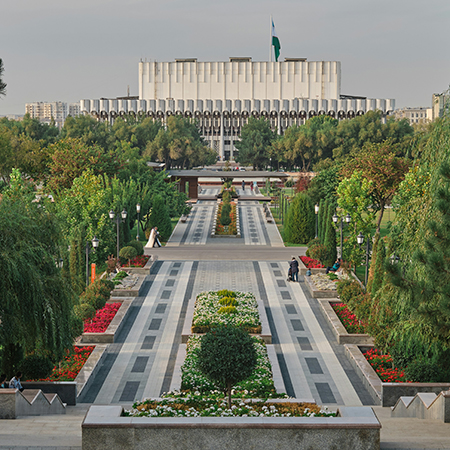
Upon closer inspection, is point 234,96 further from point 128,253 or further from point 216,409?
point 216,409

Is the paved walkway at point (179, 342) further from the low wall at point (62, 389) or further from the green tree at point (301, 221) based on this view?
the green tree at point (301, 221)

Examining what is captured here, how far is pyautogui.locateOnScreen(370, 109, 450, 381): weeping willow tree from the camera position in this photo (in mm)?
11242

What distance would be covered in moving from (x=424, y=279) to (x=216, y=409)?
4827 millimetres

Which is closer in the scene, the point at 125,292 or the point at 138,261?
the point at 125,292

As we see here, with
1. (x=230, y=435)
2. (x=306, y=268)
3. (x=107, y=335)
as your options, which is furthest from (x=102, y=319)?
(x=230, y=435)

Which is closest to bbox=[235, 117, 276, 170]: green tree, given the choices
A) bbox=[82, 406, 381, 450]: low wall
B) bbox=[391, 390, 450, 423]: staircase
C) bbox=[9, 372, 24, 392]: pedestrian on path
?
bbox=[391, 390, 450, 423]: staircase

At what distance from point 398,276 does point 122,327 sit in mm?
13076

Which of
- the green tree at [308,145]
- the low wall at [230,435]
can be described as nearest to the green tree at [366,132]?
the green tree at [308,145]

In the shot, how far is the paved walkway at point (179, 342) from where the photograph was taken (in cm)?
1144

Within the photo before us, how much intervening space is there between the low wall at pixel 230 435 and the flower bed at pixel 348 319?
34.3ft

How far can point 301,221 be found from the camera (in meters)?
39.3

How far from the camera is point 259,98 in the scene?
430ft

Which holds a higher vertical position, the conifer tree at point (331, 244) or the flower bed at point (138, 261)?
the conifer tree at point (331, 244)

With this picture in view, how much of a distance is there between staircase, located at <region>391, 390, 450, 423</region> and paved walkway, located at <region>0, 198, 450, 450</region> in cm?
28
